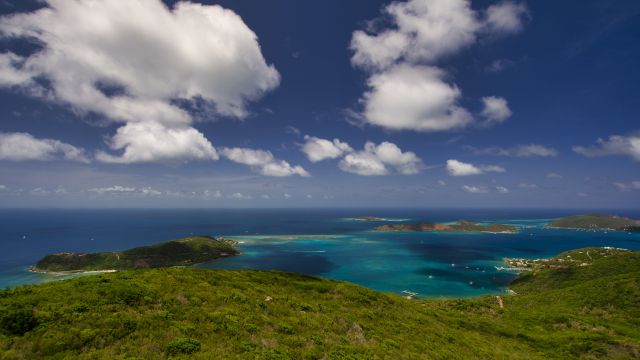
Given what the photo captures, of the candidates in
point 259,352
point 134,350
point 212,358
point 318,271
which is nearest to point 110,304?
point 134,350

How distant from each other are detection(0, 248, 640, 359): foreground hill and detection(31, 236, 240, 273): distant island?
525 feet

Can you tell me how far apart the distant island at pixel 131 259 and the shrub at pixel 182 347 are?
169668 millimetres

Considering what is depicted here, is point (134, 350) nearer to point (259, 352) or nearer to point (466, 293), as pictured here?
point (259, 352)

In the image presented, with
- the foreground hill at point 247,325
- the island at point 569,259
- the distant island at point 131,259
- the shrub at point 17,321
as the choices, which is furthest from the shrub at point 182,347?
the island at point 569,259

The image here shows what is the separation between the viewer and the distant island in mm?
154875

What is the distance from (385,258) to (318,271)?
6173 centimetres

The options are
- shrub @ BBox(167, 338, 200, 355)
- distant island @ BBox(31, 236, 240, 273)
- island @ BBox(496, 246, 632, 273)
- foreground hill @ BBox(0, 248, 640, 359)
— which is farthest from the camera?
island @ BBox(496, 246, 632, 273)

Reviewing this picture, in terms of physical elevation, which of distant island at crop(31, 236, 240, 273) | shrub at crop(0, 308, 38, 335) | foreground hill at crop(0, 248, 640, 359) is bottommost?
distant island at crop(31, 236, 240, 273)

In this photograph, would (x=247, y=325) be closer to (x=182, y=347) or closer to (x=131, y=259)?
(x=182, y=347)

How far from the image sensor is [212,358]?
1661 centimetres

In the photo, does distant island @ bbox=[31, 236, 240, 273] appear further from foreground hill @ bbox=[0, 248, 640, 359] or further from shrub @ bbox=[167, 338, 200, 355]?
shrub @ bbox=[167, 338, 200, 355]

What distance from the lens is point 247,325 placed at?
21359 millimetres

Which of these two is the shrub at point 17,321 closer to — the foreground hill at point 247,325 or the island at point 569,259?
the foreground hill at point 247,325

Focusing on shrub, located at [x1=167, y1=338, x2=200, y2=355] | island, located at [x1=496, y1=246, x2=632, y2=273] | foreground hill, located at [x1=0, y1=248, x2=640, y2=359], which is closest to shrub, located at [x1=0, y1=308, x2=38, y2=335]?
foreground hill, located at [x1=0, y1=248, x2=640, y2=359]
